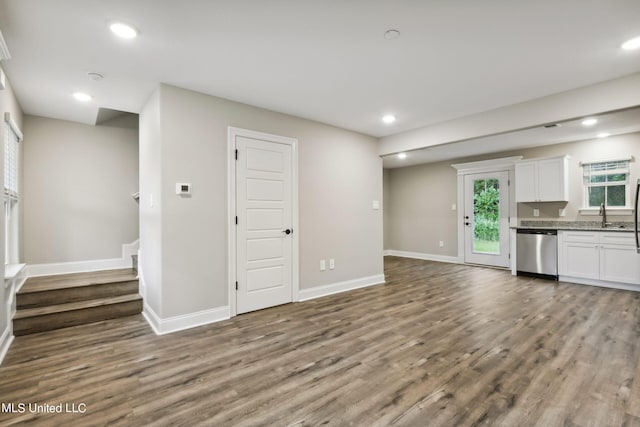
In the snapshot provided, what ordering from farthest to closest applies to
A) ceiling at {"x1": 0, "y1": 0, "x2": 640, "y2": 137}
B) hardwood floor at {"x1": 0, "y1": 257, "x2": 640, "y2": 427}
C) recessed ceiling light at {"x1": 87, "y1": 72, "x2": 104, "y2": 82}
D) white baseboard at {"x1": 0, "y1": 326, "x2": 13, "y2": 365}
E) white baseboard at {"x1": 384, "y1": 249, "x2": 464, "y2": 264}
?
white baseboard at {"x1": 384, "y1": 249, "x2": 464, "y2": 264} < recessed ceiling light at {"x1": 87, "y1": 72, "x2": 104, "y2": 82} < white baseboard at {"x1": 0, "y1": 326, "x2": 13, "y2": 365} < ceiling at {"x1": 0, "y1": 0, "x2": 640, "y2": 137} < hardwood floor at {"x1": 0, "y1": 257, "x2": 640, "y2": 427}

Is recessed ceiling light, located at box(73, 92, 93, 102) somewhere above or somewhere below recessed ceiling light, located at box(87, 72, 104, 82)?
above

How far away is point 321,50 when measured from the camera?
8.02ft

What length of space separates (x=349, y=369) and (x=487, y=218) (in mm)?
5637

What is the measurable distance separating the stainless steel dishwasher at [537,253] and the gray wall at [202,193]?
3698 mm

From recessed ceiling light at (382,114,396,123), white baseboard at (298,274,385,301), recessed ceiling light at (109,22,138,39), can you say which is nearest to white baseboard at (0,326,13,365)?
recessed ceiling light at (109,22,138,39)

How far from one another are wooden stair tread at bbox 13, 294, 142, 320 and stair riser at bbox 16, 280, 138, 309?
0.06 m

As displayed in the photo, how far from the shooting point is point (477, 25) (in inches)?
83.3

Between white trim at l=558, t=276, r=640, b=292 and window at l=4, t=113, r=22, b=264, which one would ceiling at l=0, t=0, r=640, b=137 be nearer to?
window at l=4, t=113, r=22, b=264

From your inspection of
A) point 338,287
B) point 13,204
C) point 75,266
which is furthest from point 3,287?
point 338,287

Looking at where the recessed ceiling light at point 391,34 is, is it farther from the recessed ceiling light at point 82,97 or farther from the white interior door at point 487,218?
the white interior door at point 487,218

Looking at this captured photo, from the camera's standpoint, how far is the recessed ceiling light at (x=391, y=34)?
2186mm

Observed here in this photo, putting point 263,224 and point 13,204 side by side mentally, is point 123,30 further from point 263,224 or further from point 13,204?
point 13,204

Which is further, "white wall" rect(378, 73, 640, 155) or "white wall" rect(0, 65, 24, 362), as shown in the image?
"white wall" rect(378, 73, 640, 155)

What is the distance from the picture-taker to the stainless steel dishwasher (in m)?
5.31
